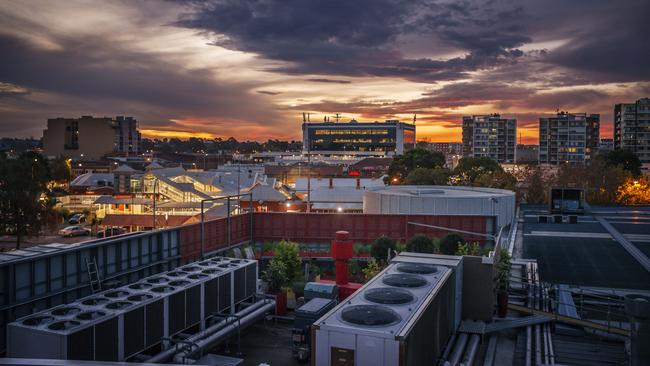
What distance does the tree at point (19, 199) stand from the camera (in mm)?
44281

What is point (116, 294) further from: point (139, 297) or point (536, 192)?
point (536, 192)

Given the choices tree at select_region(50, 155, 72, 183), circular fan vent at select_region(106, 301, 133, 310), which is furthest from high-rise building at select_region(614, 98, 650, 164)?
circular fan vent at select_region(106, 301, 133, 310)

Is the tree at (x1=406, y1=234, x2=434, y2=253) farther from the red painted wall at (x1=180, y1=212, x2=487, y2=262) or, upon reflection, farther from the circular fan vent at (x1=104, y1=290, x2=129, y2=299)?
the circular fan vent at (x1=104, y1=290, x2=129, y2=299)

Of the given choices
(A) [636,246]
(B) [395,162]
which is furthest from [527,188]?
(A) [636,246]

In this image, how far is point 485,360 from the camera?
15211 millimetres

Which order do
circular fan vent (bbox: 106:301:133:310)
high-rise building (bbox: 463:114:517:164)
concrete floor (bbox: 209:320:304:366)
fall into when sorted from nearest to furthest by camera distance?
1. circular fan vent (bbox: 106:301:133:310)
2. concrete floor (bbox: 209:320:304:366)
3. high-rise building (bbox: 463:114:517:164)

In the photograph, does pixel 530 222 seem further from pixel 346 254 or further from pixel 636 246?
pixel 346 254

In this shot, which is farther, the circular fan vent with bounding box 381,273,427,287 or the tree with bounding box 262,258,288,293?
the tree with bounding box 262,258,288,293

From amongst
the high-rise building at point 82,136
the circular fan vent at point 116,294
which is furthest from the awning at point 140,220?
the high-rise building at point 82,136

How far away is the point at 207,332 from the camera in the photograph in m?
16.8

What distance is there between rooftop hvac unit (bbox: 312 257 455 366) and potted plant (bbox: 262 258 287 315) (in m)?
7.25

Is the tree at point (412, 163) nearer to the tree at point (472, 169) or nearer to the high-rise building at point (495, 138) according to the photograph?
the tree at point (472, 169)

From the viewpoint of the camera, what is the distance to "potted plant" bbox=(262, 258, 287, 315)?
21.6 m

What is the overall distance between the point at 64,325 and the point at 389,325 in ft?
25.5
